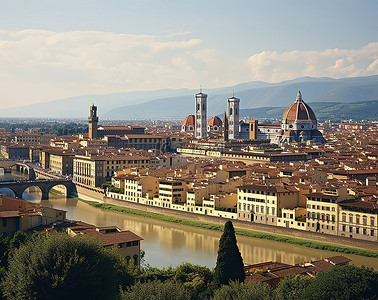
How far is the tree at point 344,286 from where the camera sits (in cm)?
1222

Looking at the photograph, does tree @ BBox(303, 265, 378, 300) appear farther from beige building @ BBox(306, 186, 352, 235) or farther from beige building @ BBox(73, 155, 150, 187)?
beige building @ BBox(73, 155, 150, 187)

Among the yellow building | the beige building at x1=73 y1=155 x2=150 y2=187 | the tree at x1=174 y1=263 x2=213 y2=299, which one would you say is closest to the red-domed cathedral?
the beige building at x1=73 y1=155 x2=150 y2=187

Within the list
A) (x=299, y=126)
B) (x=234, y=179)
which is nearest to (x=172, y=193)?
(x=234, y=179)

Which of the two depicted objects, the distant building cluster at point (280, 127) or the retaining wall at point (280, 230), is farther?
the distant building cluster at point (280, 127)

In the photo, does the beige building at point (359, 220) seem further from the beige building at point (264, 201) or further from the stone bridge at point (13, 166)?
the stone bridge at point (13, 166)

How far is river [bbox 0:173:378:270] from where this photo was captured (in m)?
21.0

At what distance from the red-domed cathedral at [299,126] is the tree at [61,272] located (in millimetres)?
53536

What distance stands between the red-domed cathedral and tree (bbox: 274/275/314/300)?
5239 cm

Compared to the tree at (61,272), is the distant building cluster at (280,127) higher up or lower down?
higher up

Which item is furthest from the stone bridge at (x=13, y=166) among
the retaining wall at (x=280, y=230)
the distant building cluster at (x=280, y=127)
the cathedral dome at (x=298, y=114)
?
the cathedral dome at (x=298, y=114)

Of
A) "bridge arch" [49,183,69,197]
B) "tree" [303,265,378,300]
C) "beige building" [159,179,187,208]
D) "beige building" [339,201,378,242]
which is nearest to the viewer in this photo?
"tree" [303,265,378,300]

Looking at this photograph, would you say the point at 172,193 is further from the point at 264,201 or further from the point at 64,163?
the point at 64,163

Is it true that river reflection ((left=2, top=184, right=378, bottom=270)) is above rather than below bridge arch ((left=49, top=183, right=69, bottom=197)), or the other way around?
below

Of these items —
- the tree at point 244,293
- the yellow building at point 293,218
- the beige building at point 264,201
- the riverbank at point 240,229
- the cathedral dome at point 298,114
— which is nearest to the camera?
the tree at point 244,293
